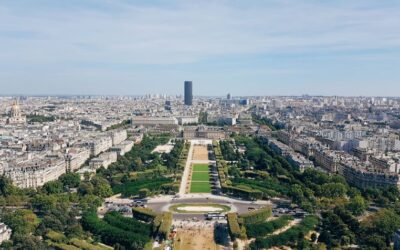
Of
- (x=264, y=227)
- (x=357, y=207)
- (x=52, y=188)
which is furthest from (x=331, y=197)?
(x=52, y=188)

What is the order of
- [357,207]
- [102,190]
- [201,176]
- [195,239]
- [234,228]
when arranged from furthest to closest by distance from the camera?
[201,176], [102,190], [357,207], [234,228], [195,239]

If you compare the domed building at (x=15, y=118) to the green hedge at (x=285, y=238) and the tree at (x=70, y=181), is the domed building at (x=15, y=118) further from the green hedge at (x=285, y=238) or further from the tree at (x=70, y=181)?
the green hedge at (x=285, y=238)

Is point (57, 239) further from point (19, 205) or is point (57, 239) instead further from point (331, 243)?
point (331, 243)

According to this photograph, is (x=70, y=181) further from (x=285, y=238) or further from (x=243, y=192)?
(x=285, y=238)

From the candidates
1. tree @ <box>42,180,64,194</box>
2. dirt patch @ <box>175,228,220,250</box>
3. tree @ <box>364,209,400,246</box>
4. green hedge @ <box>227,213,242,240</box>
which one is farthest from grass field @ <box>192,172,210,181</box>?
Result: tree @ <box>364,209,400,246</box>

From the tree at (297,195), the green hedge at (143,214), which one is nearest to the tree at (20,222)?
the green hedge at (143,214)

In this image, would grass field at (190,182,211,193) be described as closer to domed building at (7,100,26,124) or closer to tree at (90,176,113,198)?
tree at (90,176,113,198)

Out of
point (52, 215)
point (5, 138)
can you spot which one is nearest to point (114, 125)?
point (5, 138)
